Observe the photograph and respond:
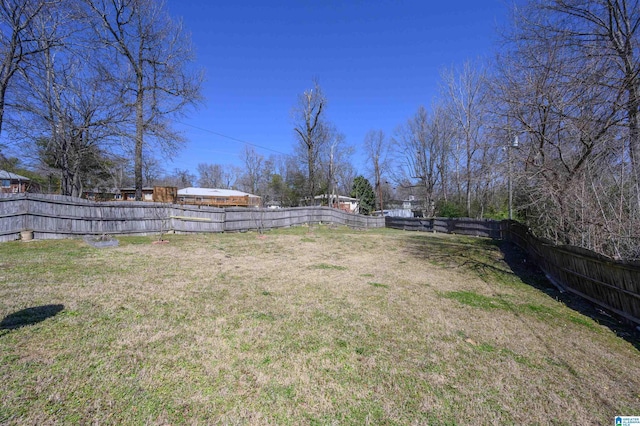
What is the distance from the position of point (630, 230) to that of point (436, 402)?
17.7 feet

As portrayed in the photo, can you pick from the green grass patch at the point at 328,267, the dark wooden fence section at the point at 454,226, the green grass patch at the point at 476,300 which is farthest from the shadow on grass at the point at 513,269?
the dark wooden fence section at the point at 454,226

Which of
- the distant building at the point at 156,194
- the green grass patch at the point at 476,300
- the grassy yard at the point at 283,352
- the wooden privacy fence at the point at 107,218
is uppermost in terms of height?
the distant building at the point at 156,194

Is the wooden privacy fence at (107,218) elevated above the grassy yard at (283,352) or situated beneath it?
elevated above

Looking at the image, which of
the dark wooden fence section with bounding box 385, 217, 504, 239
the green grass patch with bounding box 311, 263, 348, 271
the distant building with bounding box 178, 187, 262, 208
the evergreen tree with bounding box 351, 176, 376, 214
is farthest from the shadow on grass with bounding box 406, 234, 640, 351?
the evergreen tree with bounding box 351, 176, 376, 214

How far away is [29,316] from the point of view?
3.17 meters

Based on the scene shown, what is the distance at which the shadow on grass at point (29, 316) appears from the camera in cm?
294

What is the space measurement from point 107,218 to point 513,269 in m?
13.4

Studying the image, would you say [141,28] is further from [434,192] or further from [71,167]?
[434,192]

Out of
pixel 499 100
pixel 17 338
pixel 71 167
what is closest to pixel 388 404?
pixel 17 338

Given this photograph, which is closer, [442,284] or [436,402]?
[436,402]

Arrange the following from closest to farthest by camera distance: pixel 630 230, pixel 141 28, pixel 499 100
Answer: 1. pixel 630 230
2. pixel 499 100
3. pixel 141 28

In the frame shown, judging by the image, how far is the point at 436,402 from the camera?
2.43 meters

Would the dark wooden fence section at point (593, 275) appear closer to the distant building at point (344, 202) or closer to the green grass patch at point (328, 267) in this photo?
the green grass patch at point (328, 267)

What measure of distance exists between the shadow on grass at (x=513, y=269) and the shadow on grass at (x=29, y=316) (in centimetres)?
743
